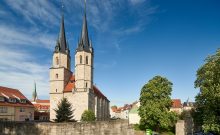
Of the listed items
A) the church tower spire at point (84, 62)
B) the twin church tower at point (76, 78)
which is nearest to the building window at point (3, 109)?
the twin church tower at point (76, 78)

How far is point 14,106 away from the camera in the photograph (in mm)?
57844

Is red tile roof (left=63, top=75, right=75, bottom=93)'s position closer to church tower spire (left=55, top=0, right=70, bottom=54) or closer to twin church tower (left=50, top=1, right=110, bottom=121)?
twin church tower (left=50, top=1, right=110, bottom=121)

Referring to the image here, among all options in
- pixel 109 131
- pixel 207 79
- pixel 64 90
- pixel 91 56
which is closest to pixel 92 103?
pixel 64 90

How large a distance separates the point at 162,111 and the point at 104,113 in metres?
38.2

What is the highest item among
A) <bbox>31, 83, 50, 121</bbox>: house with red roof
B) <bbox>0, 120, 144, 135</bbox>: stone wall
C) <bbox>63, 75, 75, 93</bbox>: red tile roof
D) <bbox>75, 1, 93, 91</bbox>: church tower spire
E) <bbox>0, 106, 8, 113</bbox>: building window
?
<bbox>75, 1, 93, 91</bbox>: church tower spire

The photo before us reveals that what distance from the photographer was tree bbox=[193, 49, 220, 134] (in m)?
28.3

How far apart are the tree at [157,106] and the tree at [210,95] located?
1003 cm

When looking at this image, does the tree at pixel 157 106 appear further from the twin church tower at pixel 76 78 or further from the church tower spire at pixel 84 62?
the church tower spire at pixel 84 62

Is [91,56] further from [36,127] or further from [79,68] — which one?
[36,127]

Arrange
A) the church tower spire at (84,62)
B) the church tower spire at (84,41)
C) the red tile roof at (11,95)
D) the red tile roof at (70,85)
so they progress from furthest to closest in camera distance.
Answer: the church tower spire at (84,41)
the red tile roof at (70,85)
the church tower spire at (84,62)
the red tile roof at (11,95)

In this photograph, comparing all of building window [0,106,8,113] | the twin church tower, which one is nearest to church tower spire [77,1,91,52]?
the twin church tower

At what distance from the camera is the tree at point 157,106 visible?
139 ft

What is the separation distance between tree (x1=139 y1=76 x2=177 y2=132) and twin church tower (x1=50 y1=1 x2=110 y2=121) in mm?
21491

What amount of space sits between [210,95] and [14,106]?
4372cm
